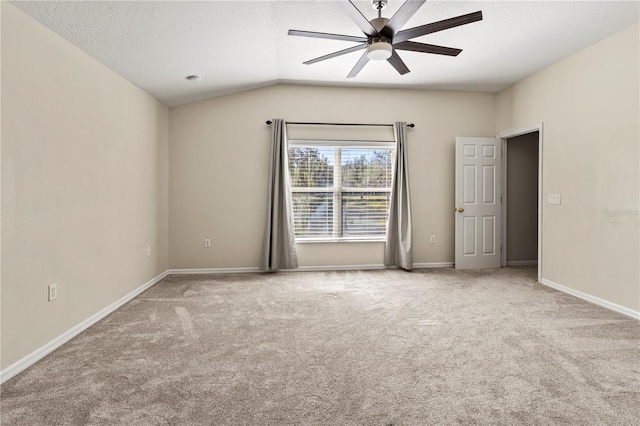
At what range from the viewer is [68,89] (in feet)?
8.86

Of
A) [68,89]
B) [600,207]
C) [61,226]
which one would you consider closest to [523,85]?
[600,207]

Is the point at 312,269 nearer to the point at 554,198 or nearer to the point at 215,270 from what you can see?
the point at 215,270

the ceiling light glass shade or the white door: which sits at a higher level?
the ceiling light glass shade

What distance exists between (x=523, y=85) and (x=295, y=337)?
453 cm

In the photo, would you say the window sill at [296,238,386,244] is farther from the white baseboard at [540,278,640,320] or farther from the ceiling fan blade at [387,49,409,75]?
the ceiling fan blade at [387,49,409,75]

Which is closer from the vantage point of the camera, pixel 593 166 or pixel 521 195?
pixel 593 166

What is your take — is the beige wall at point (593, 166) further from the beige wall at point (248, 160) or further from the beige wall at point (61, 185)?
the beige wall at point (61, 185)

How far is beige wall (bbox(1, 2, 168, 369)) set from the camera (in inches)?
85.3

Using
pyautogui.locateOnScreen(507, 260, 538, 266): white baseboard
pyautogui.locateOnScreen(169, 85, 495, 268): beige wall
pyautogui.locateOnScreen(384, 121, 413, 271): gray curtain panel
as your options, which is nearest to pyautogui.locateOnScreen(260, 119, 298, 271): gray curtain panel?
pyautogui.locateOnScreen(169, 85, 495, 268): beige wall

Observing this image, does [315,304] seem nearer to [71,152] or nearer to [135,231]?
[135,231]

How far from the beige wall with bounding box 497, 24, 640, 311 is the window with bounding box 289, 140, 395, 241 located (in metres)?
2.08

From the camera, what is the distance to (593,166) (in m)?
3.62

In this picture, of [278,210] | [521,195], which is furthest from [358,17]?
[521,195]

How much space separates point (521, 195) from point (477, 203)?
0.89 m
